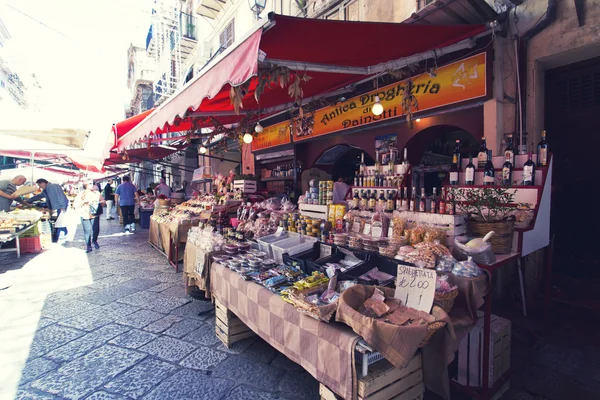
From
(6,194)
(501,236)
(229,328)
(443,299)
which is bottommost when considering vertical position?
(229,328)

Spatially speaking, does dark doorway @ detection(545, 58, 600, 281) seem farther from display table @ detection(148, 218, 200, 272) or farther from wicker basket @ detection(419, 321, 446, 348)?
display table @ detection(148, 218, 200, 272)

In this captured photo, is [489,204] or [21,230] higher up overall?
[489,204]

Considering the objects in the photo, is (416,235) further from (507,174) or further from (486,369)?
(507,174)

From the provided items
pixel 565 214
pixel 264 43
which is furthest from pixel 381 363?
pixel 565 214

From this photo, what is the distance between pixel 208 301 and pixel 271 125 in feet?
20.2

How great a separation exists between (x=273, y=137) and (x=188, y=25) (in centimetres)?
1209

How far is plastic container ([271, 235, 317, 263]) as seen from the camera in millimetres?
3562

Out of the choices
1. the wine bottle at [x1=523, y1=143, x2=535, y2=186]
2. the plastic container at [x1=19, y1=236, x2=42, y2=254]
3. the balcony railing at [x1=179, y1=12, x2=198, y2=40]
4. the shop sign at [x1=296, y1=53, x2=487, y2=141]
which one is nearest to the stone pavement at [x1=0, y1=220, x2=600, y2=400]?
the wine bottle at [x1=523, y1=143, x2=535, y2=186]

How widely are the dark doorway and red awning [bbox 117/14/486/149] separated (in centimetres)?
153

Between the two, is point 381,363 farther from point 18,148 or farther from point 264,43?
point 18,148

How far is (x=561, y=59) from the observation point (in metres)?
4.11

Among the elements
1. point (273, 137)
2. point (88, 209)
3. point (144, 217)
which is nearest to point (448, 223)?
point (273, 137)

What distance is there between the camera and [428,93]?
4.90m

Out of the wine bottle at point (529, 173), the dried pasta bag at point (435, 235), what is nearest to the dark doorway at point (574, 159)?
the wine bottle at point (529, 173)
